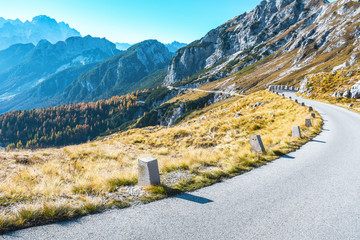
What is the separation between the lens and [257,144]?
8.96 m

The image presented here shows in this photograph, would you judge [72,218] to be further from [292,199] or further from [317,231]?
[292,199]

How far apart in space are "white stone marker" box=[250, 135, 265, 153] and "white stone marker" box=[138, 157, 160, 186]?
592cm

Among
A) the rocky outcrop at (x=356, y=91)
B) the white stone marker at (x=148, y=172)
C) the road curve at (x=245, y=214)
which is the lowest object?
the road curve at (x=245, y=214)

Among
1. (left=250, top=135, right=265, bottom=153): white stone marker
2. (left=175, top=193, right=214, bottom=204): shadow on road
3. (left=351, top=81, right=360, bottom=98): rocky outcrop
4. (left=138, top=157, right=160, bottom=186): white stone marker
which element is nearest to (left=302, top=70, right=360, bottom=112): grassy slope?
(left=351, top=81, right=360, bottom=98): rocky outcrop

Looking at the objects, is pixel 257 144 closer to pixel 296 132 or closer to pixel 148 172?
pixel 296 132

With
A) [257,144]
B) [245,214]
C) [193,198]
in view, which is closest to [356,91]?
[257,144]

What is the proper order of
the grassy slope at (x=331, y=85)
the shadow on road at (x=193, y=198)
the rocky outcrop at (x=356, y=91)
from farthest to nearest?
the grassy slope at (x=331, y=85)
the rocky outcrop at (x=356, y=91)
the shadow on road at (x=193, y=198)

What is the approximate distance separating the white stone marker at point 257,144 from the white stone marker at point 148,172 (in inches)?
233

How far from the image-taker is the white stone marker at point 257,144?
8.84m

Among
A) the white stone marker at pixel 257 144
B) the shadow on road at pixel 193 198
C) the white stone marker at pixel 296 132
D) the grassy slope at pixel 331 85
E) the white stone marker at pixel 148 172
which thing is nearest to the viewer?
the shadow on road at pixel 193 198

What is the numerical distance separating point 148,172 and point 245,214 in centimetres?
285

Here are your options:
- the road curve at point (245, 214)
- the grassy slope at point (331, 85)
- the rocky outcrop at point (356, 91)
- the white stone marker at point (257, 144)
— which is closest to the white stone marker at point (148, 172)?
the road curve at point (245, 214)

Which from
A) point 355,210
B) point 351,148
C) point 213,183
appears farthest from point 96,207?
point 351,148

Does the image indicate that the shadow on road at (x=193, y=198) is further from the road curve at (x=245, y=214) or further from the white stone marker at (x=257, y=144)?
the white stone marker at (x=257, y=144)
